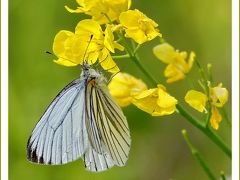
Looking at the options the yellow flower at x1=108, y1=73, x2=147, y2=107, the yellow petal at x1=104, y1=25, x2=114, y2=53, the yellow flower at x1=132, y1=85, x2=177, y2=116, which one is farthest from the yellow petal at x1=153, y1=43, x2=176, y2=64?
the yellow petal at x1=104, y1=25, x2=114, y2=53

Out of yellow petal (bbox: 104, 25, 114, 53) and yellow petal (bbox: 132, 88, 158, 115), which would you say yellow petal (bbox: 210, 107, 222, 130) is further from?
yellow petal (bbox: 104, 25, 114, 53)

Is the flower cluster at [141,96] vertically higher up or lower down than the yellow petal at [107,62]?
lower down


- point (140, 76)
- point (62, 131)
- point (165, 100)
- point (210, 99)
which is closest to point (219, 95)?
point (210, 99)

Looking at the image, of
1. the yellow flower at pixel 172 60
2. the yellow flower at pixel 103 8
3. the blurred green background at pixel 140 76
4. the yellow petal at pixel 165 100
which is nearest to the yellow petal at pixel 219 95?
the yellow petal at pixel 165 100

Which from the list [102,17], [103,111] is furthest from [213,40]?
[102,17]

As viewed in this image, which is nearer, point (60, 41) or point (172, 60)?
point (60, 41)

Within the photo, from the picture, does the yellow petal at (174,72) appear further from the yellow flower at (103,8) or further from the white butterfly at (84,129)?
the yellow flower at (103,8)

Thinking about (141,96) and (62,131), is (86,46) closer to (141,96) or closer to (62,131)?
(141,96)
